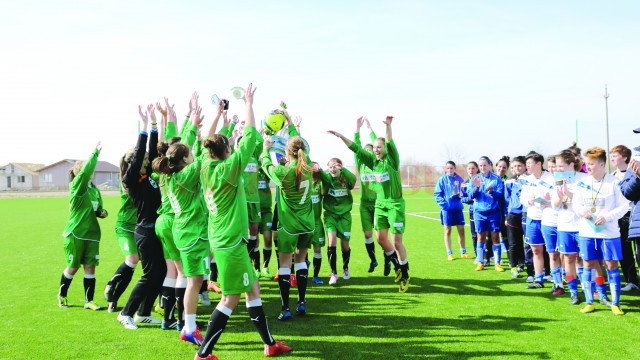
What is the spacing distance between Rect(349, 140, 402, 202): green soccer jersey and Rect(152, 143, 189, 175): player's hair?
2997mm

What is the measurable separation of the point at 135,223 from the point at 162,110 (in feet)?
5.14

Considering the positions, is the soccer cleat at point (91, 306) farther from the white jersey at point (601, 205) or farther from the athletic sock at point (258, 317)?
the white jersey at point (601, 205)

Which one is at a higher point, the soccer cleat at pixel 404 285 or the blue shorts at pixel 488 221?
the blue shorts at pixel 488 221

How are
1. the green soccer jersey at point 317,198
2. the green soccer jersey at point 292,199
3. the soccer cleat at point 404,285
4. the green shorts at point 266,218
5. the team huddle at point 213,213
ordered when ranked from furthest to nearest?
the green shorts at point 266,218 < the green soccer jersey at point 317,198 < the soccer cleat at point 404,285 < the green soccer jersey at point 292,199 < the team huddle at point 213,213

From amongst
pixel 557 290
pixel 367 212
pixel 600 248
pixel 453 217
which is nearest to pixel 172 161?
pixel 367 212

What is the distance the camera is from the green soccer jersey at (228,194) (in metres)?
4.45

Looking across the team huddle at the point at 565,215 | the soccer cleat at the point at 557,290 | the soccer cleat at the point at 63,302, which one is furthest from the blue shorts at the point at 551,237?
the soccer cleat at the point at 63,302

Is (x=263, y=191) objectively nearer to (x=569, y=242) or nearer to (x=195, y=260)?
(x=195, y=260)

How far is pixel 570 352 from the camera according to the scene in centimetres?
467

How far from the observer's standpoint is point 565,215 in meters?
6.52

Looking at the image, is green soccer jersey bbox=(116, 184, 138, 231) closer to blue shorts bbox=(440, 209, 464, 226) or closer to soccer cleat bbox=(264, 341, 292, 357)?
soccer cleat bbox=(264, 341, 292, 357)

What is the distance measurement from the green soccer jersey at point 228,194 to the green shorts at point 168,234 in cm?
107

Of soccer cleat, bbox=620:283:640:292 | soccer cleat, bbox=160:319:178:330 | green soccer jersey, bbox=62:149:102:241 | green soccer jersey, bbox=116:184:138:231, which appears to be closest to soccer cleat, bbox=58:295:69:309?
green soccer jersey, bbox=62:149:102:241

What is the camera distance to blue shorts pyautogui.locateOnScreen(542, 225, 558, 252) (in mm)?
6965
